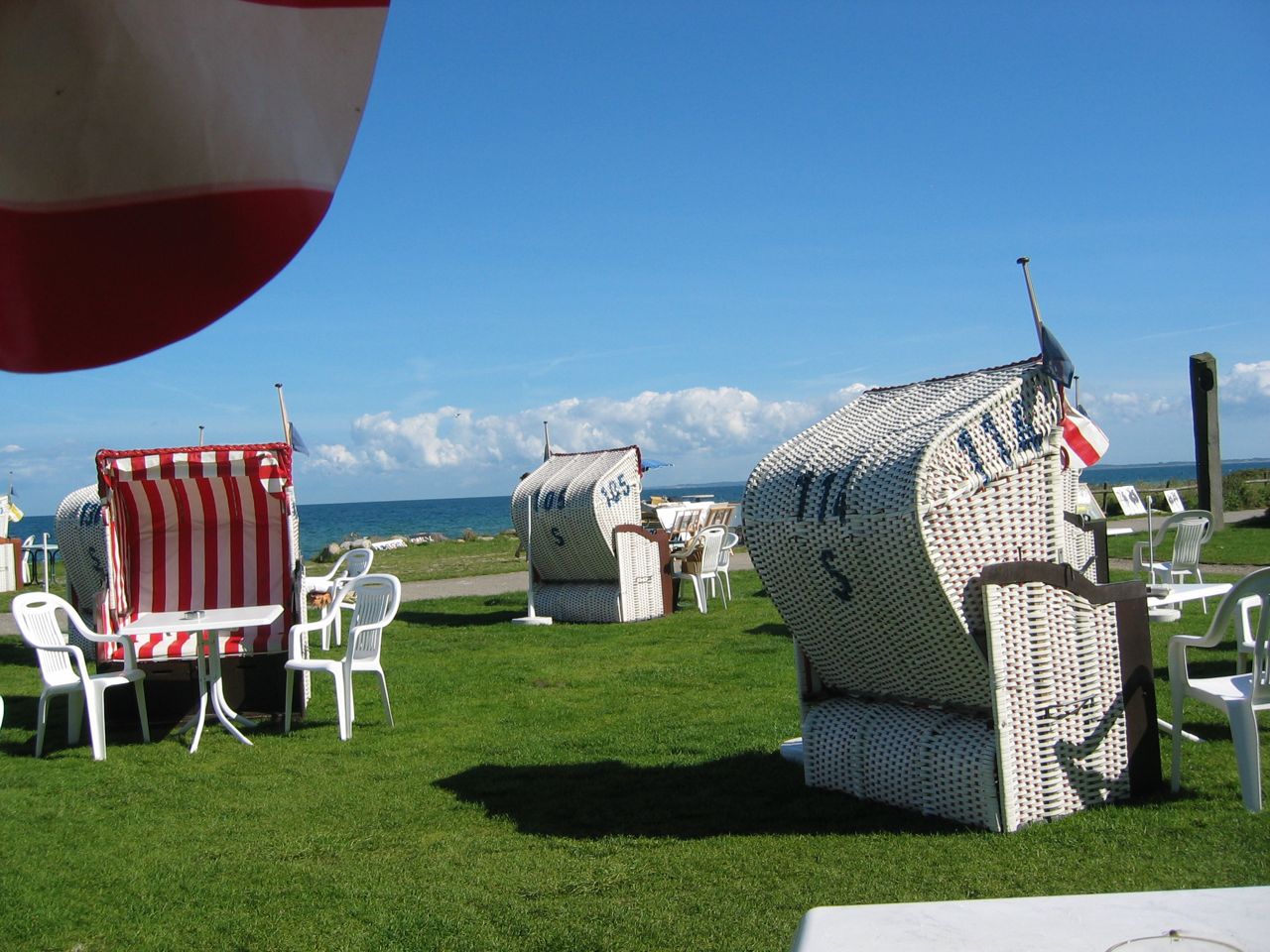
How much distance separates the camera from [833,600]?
16.2ft

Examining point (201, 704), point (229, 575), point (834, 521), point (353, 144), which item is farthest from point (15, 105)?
point (229, 575)

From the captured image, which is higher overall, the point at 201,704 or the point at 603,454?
the point at 603,454

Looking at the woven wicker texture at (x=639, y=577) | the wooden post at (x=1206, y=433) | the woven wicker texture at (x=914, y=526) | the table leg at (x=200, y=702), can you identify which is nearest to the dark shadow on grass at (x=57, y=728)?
the table leg at (x=200, y=702)

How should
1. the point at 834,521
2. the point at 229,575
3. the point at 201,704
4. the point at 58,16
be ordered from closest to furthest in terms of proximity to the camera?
the point at 58,16
the point at 834,521
the point at 201,704
the point at 229,575

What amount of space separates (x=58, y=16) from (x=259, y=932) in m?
3.47

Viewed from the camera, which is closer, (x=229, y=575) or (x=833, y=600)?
(x=833, y=600)

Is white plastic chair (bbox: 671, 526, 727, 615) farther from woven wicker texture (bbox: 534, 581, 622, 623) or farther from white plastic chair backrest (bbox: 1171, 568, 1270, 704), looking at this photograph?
white plastic chair backrest (bbox: 1171, 568, 1270, 704)

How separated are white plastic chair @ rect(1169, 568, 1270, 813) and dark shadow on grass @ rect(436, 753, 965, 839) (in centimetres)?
119

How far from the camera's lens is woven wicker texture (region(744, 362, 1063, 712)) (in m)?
4.40

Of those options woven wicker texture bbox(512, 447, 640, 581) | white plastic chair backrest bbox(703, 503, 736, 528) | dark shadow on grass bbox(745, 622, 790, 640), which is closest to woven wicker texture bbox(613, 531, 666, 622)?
woven wicker texture bbox(512, 447, 640, 581)

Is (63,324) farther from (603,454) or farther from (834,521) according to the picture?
(603,454)

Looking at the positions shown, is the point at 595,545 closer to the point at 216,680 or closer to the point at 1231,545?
the point at 216,680

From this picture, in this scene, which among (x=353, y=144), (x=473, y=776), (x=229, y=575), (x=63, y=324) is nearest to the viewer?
(x=63, y=324)

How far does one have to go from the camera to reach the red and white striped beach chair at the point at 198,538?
7.90 metres
